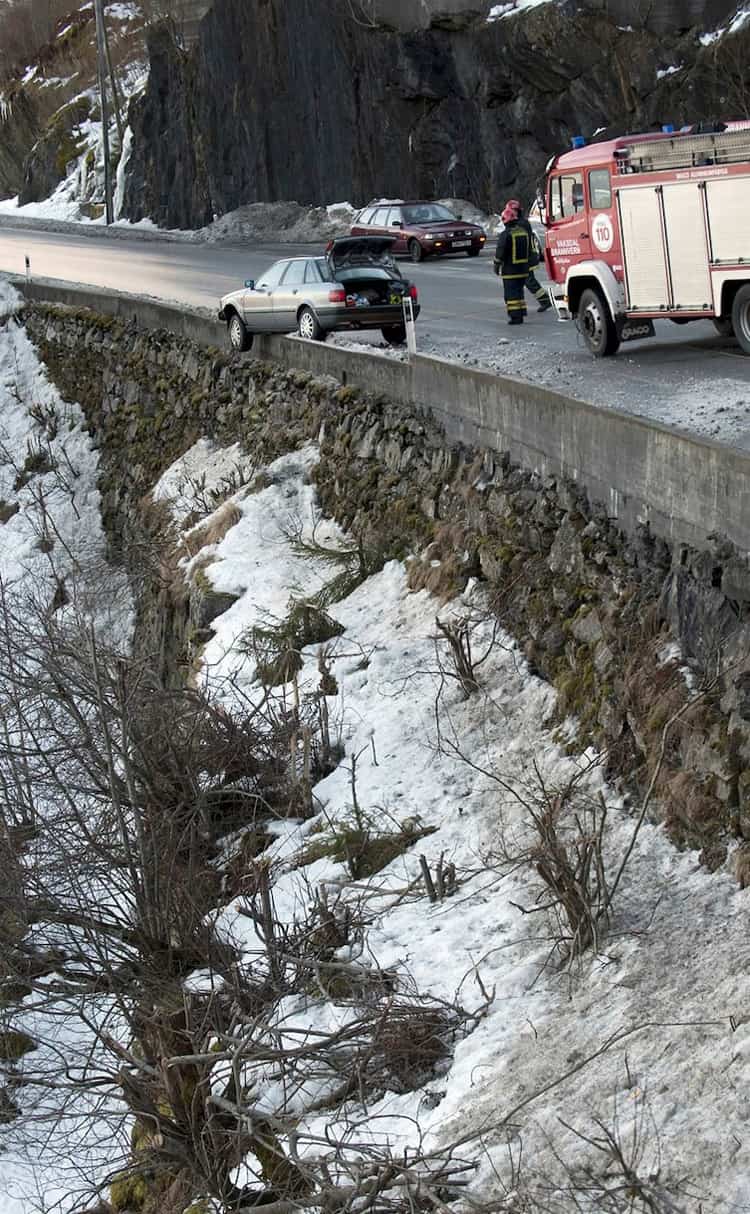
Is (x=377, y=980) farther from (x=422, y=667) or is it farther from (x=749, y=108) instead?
(x=749, y=108)

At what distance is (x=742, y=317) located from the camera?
13961 millimetres

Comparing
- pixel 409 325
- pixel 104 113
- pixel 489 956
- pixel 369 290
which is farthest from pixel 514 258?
pixel 104 113

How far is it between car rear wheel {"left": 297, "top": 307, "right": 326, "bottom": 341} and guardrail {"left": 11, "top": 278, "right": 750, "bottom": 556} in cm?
177

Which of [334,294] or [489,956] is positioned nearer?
[489,956]

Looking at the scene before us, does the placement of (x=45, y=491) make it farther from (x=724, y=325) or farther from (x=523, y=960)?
(x=523, y=960)

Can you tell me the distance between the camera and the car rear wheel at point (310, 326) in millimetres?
19344

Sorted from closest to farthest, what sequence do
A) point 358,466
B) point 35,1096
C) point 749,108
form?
point 35,1096, point 358,466, point 749,108

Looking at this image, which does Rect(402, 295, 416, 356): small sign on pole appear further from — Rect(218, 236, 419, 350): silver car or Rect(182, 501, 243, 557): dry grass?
Rect(182, 501, 243, 557): dry grass

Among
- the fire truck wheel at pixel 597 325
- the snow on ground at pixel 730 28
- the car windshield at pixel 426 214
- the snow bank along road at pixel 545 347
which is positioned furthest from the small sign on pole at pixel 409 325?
the snow on ground at pixel 730 28

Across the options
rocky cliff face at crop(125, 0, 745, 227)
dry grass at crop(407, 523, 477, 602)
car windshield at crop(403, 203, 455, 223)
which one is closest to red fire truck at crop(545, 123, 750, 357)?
dry grass at crop(407, 523, 477, 602)

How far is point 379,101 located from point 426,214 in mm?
10288

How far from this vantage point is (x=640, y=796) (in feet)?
26.7

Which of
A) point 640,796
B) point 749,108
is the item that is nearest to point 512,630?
point 640,796

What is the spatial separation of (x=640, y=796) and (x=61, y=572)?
1582 cm
